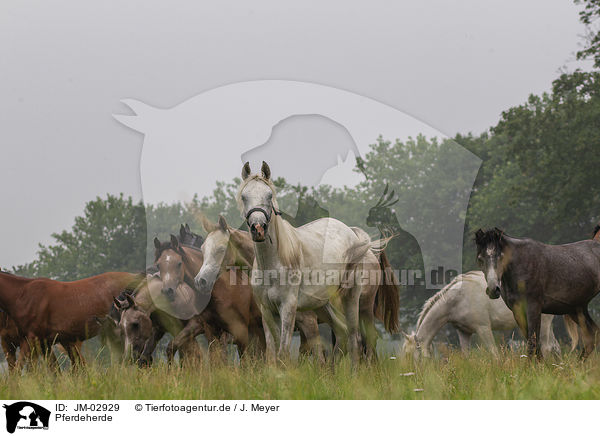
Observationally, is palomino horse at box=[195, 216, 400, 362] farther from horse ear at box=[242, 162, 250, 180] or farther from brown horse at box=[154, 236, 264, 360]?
horse ear at box=[242, 162, 250, 180]

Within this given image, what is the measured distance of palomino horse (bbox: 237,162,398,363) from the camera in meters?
6.97

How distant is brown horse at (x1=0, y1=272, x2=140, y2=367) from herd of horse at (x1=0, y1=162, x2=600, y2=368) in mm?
17

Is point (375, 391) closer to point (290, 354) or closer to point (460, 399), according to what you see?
point (460, 399)

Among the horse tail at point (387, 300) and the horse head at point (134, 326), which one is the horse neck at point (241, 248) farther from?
the horse tail at point (387, 300)

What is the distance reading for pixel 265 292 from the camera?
757 centimetres

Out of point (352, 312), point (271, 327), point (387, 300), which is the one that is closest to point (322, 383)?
point (271, 327)

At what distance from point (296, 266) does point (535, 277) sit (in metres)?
3.15

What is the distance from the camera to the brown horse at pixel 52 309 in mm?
9508

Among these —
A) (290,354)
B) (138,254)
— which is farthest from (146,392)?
(138,254)

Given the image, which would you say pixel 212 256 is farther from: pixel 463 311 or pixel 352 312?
pixel 463 311

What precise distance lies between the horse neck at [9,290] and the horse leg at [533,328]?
7.24 metres

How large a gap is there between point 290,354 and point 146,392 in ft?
5.54

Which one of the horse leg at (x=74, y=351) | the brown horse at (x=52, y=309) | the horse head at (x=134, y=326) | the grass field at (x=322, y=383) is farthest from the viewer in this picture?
the horse leg at (x=74, y=351)
